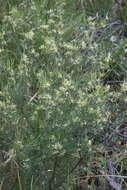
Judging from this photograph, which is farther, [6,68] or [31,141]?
[6,68]

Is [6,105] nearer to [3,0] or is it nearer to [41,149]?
[41,149]

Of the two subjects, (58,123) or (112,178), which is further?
(112,178)

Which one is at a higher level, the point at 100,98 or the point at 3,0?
the point at 3,0

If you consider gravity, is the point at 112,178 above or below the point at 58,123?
below

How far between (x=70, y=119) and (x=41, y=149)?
0.62 feet

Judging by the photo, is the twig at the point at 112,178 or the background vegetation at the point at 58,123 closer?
the background vegetation at the point at 58,123

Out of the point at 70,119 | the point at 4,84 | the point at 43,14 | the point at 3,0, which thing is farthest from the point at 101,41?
the point at 70,119

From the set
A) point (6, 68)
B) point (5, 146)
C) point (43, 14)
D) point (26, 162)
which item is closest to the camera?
point (26, 162)

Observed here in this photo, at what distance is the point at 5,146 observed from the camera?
89.6 inches

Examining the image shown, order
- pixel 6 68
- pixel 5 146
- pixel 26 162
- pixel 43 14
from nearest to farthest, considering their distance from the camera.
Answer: pixel 26 162
pixel 5 146
pixel 6 68
pixel 43 14

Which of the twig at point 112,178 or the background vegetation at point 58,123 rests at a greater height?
the background vegetation at point 58,123

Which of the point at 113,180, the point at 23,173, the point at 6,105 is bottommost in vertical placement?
the point at 113,180

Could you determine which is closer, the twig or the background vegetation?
the background vegetation

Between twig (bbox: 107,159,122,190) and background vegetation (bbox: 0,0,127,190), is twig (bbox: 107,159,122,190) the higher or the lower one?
the lower one
